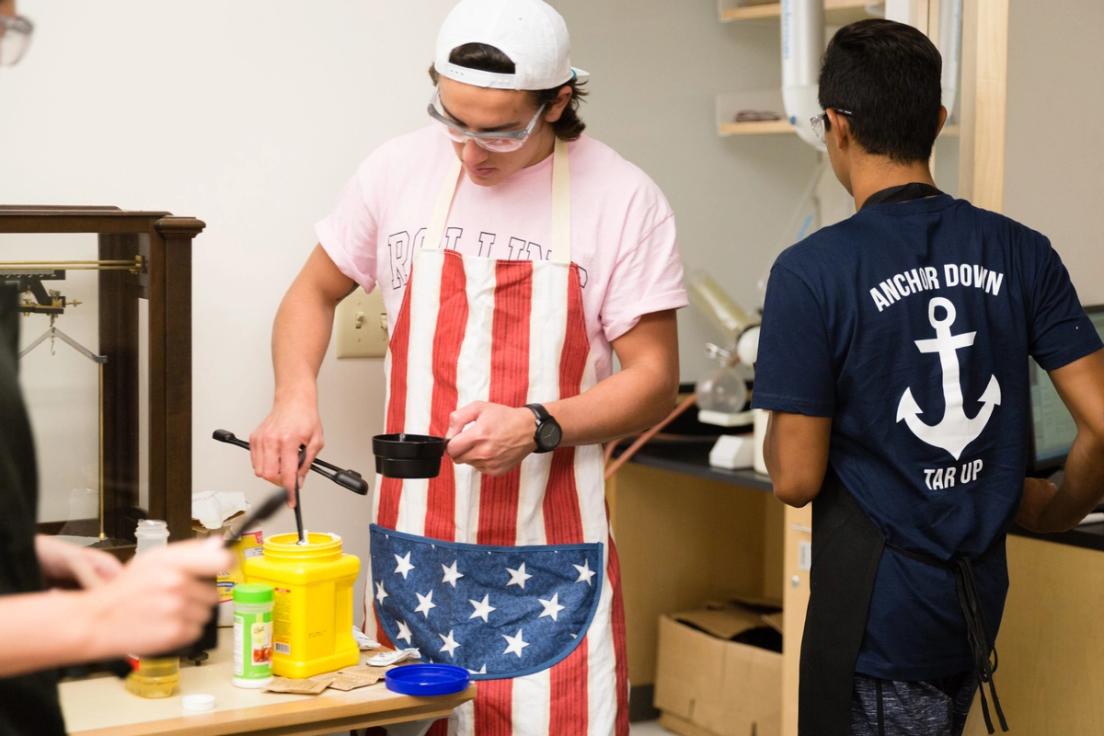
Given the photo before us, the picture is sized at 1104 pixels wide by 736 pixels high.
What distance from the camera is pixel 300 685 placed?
69.2 inches

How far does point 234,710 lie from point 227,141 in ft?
3.17

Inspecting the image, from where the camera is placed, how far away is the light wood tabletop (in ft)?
5.41

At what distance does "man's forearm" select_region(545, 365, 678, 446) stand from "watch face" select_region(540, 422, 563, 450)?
2 centimetres

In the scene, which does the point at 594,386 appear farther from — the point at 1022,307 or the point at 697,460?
the point at 697,460

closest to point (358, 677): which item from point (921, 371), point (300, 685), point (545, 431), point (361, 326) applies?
point (300, 685)

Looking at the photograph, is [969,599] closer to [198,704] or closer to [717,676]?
[198,704]

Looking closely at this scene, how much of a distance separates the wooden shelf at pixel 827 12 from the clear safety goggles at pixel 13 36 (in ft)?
8.02

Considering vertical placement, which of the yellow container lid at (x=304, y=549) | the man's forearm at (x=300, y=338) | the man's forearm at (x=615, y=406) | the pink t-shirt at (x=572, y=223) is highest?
the pink t-shirt at (x=572, y=223)

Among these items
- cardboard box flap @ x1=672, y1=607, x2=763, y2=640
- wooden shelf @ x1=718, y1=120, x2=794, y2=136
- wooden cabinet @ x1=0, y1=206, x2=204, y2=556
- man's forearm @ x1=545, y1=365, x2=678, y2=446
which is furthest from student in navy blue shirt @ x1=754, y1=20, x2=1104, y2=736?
wooden shelf @ x1=718, y1=120, x2=794, y2=136

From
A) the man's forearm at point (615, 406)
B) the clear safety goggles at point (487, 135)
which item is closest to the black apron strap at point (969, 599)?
the man's forearm at point (615, 406)

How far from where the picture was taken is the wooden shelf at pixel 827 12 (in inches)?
123

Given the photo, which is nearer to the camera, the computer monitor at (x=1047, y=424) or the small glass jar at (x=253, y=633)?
the small glass jar at (x=253, y=633)

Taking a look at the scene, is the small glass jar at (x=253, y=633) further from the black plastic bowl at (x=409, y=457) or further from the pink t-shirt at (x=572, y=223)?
the pink t-shirt at (x=572, y=223)

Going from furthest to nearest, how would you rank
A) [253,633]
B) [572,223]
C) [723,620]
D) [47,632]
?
[723,620], [572,223], [253,633], [47,632]
